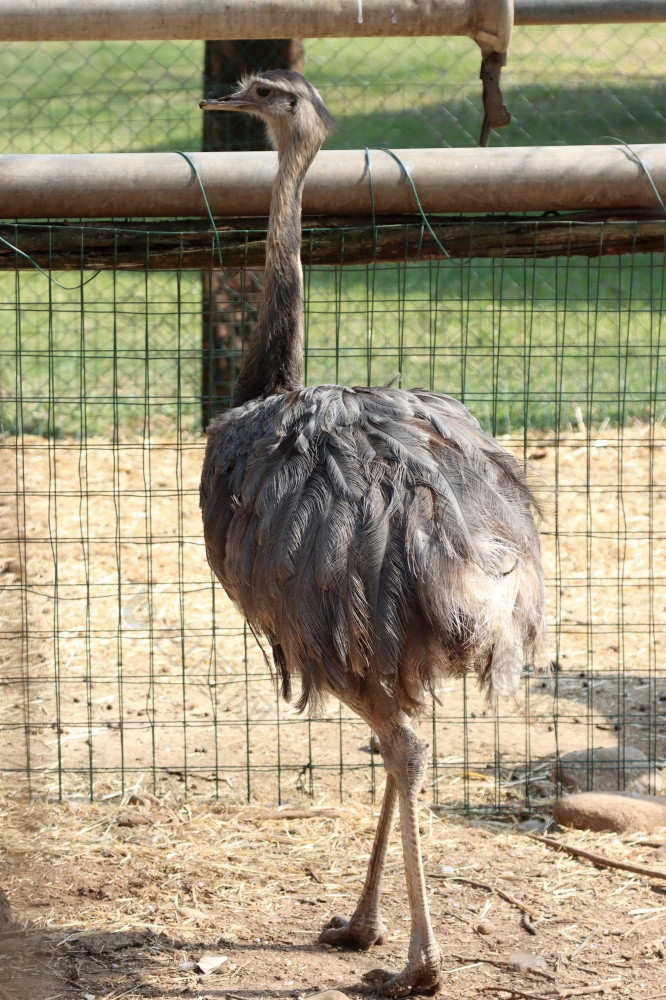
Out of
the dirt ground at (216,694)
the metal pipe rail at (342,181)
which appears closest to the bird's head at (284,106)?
the metal pipe rail at (342,181)

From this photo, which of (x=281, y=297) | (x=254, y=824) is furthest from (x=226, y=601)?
(x=281, y=297)

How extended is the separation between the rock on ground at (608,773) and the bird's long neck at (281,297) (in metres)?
2.07

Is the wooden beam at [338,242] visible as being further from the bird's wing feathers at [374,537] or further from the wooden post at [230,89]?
the wooden post at [230,89]

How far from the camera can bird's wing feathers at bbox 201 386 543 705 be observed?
3.53m

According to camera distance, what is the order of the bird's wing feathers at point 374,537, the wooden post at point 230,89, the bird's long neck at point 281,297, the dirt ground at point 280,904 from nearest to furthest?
the bird's wing feathers at point 374,537 < the dirt ground at point 280,904 < the bird's long neck at point 281,297 < the wooden post at point 230,89

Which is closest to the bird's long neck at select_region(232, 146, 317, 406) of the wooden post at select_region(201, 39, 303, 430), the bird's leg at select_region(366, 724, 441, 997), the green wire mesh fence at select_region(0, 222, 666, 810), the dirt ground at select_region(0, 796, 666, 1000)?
the green wire mesh fence at select_region(0, 222, 666, 810)

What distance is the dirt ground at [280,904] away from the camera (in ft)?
12.6

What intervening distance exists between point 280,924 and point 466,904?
66cm

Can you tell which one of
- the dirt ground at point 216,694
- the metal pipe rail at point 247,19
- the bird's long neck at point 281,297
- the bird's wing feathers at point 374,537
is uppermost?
the metal pipe rail at point 247,19

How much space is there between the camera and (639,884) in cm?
446

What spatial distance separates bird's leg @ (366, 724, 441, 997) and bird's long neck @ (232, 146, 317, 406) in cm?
137

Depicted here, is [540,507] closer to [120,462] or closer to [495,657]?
[495,657]

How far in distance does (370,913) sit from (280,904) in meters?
0.45

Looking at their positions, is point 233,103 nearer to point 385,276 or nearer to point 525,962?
point 525,962
